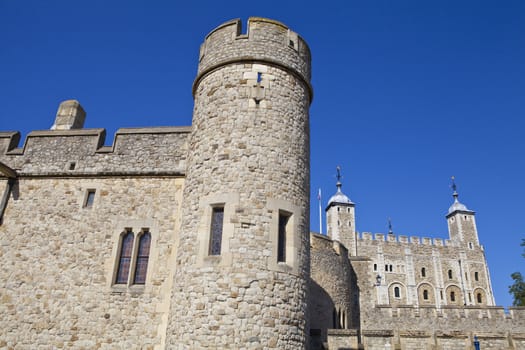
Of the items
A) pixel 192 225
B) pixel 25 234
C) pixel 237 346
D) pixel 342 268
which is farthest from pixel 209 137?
pixel 342 268

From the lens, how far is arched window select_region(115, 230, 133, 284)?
32.1 feet

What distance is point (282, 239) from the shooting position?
28.2ft

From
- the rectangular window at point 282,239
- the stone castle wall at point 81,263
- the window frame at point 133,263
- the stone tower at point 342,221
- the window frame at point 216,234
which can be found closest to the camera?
the window frame at point 216,234

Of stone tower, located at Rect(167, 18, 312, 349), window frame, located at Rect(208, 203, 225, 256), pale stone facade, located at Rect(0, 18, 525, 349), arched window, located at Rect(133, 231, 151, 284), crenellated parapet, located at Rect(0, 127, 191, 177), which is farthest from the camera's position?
crenellated parapet, located at Rect(0, 127, 191, 177)

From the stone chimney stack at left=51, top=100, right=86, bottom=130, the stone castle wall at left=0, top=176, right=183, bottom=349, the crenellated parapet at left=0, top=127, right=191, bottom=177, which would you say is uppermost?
the stone chimney stack at left=51, top=100, right=86, bottom=130

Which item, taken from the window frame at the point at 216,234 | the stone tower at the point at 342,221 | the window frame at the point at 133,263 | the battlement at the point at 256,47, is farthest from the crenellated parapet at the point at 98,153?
the stone tower at the point at 342,221

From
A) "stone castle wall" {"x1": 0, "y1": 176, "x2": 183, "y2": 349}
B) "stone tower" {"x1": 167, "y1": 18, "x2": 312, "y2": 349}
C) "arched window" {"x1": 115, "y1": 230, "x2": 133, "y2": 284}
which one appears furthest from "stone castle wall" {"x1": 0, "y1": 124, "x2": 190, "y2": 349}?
"stone tower" {"x1": 167, "y1": 18, "x2": 312, "y2": 349}

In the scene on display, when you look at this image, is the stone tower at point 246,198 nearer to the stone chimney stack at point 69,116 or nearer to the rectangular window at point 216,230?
the rectangular window at point 216,230

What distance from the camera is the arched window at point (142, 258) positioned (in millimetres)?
9766

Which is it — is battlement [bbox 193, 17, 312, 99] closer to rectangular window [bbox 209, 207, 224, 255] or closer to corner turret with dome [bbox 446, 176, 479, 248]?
rectangular window [bbox 209, 207, 224, 255]

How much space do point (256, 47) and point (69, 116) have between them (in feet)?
23.7

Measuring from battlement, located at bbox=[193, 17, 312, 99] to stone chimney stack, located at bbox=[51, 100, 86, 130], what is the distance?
5.21 m

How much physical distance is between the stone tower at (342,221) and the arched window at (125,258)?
46.2m

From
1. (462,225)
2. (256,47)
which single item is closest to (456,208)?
(462,225)
